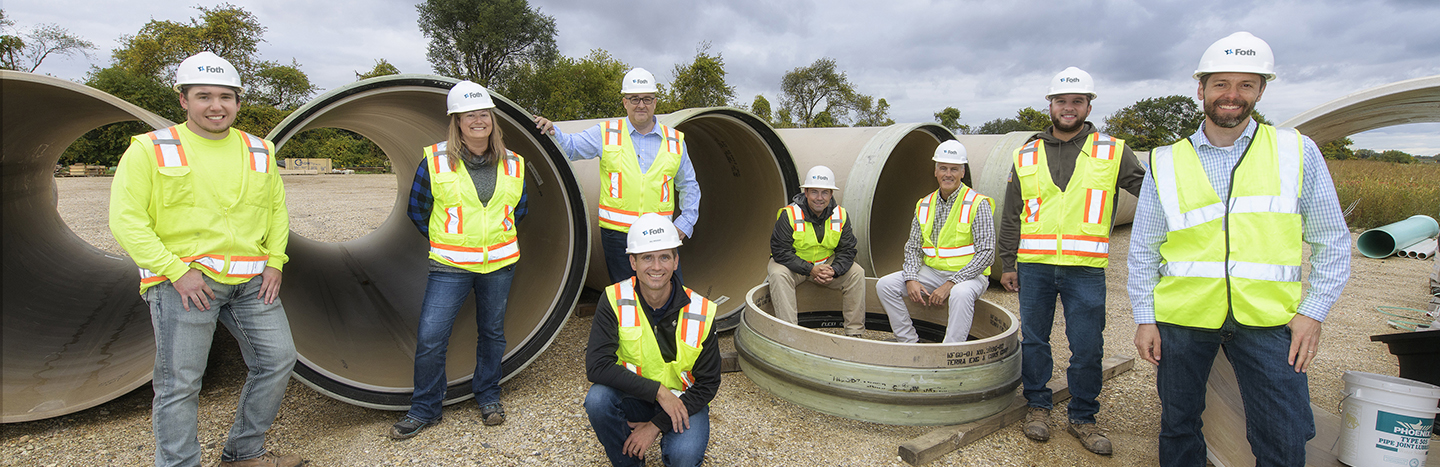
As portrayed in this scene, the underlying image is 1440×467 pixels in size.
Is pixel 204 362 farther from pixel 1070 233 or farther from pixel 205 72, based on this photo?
pixel 1070 233

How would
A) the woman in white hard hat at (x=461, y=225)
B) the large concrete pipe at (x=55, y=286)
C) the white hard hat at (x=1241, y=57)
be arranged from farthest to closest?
the large concrete pipe at (x=55, y=286), the woman in white hard hat at (x=461, y=225), the white hard hat at (x=1241, y=57)

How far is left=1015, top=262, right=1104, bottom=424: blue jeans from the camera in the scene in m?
3.24

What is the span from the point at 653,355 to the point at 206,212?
1.78m

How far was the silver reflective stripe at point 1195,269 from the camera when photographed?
227 centimetres

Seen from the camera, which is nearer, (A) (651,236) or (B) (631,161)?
(A) (651,236)

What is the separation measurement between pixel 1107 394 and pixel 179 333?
15.3 feet

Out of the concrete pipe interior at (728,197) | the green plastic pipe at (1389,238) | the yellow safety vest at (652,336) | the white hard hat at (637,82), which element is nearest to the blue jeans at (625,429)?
the yellow safety vest at (652,336)

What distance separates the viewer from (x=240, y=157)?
8.89 ft

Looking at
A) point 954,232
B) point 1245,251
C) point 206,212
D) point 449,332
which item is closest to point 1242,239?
point 1245,251

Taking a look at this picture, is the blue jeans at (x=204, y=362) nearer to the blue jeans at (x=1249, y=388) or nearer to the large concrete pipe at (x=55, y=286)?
Result: the large concrete pipe at (x=55, y=286)

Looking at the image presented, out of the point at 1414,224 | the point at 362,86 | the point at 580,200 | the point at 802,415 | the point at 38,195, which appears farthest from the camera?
the point at 1414,224

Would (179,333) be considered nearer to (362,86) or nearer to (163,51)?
(362,86)

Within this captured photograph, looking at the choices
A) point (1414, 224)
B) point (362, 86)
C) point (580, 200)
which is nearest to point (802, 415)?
point (580, 200)

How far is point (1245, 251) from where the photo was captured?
2227mm
